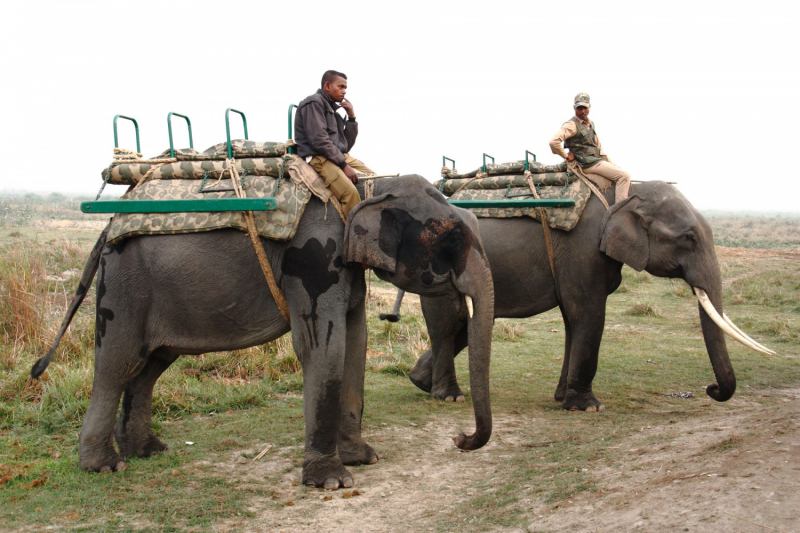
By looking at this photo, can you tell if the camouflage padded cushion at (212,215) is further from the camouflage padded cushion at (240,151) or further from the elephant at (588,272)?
the elephant at (588,272)

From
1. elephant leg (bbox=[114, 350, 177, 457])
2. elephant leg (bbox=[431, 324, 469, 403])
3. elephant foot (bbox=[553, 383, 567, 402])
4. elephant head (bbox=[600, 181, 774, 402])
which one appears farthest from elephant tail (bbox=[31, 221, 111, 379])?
elephant foot (bbox=[553, 383, 567, 402])

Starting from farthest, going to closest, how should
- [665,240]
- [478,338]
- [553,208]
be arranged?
1. [553,208]
2. [665,240]
3. [478,338]

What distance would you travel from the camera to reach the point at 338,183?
5793 millimetres

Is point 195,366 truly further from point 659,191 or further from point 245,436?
point 659,191

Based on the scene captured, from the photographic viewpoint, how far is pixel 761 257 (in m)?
24.9

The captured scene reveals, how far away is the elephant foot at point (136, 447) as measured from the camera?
6242 millimetres

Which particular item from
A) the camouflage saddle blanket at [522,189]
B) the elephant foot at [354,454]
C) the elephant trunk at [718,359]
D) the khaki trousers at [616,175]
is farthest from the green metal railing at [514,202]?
the elephant foot at [354,454]

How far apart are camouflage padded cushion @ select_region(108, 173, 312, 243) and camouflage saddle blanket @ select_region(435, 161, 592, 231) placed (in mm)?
3464

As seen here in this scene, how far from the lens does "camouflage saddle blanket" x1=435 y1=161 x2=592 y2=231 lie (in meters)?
8.23

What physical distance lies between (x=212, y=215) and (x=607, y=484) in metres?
3.52

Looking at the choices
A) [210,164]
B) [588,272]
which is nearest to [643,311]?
[588,272]

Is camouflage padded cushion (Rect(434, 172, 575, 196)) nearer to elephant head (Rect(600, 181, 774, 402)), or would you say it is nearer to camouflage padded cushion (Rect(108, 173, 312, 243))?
elephant head (Rect(600, 181, 774, 402))

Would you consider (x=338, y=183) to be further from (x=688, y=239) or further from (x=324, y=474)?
(x=688, y=239)

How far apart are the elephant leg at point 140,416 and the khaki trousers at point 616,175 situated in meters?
5.17
